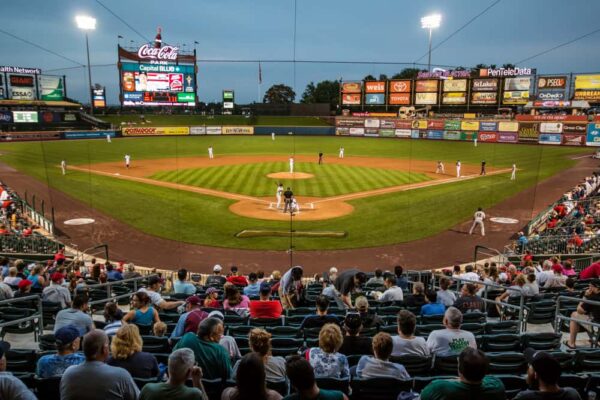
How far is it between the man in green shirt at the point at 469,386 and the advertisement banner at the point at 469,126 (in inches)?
2675

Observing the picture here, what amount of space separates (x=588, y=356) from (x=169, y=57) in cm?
4787

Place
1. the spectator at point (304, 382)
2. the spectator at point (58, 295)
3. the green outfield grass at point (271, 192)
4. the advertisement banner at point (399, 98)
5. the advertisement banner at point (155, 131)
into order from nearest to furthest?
the spectator at point (304, 382)
the spectator at point (58, 295)
the green outfield grass at point (271, 192)
the advertisement banner at point (155, 131)
the advertisement banner at point (399, 98)

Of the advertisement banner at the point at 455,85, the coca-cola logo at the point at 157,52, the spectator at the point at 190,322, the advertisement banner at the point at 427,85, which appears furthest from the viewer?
the advertisement banner at the point at 427,85

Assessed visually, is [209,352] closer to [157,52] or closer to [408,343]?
[408,343]

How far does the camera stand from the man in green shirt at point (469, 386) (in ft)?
12.6

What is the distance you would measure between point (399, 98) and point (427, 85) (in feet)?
17.6

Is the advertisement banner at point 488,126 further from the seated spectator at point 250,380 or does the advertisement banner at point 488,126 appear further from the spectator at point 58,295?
the seated spectator at point 250,380

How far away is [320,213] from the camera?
82.5ft

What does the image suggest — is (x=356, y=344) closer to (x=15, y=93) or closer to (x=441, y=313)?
(x=441, y=313)

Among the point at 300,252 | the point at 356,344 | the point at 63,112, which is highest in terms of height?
the point at 63,112

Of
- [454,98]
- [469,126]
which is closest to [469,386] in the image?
[469,126]

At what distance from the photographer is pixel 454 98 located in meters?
75.1

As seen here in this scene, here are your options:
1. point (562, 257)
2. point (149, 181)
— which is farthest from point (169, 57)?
point (562, 257)

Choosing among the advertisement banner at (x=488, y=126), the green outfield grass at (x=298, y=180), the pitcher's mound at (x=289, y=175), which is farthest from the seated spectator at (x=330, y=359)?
the advertisement banner at (x=488, y=126)
